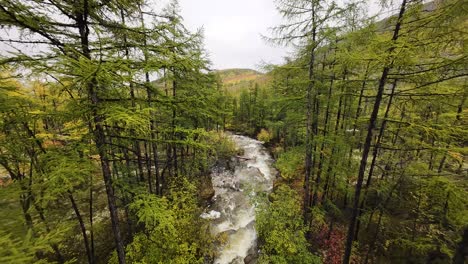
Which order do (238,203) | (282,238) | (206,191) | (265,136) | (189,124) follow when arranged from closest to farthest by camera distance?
(282,238)
(189,124)
(238,203)
(206,191)
(265,136)

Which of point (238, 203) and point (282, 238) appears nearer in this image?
point (282, 238)

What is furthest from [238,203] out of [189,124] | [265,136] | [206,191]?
[265,136]

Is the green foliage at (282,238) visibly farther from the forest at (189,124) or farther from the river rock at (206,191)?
the river rock at (206,191)

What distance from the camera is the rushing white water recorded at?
1127cm

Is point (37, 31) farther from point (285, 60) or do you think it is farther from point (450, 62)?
point (285, 60)

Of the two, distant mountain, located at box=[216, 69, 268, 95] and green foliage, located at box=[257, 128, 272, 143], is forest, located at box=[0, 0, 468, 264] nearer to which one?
distant mountain, located at box=[216, 69, 268, 95]

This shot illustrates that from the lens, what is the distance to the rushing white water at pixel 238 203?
1127 centimetres

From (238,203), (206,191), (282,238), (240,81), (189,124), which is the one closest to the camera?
(282,238)

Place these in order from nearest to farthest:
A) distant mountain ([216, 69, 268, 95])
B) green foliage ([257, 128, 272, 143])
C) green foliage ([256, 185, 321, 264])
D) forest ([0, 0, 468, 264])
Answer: forest ([0, 0, 468, 264]) → green foliage ([256, 185, 321, 264]) → green foliage ([257, 128, 272, 143]) → distant mountain ([216, 69, 268, 95])

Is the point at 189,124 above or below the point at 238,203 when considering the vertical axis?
above

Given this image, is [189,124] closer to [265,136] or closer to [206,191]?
[206,191]

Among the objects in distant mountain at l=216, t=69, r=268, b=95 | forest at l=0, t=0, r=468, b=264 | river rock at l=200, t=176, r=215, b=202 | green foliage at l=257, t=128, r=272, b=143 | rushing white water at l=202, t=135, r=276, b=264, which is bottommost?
rushing white water at l=202, t=135, r=276, b=264

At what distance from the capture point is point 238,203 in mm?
15664

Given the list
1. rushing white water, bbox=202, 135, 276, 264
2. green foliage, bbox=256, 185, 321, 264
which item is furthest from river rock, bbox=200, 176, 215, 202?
green foliage, bbox=256, 185, 321, 264
